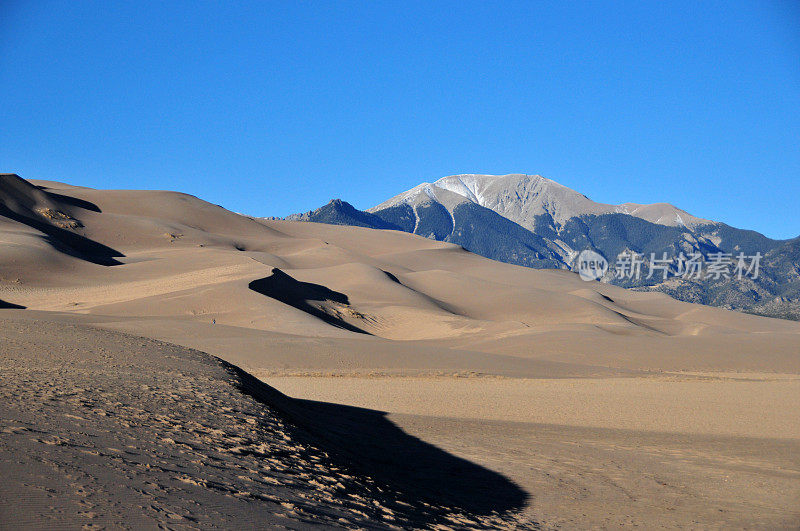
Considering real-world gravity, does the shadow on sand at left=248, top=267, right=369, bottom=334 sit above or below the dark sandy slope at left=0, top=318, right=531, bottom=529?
above

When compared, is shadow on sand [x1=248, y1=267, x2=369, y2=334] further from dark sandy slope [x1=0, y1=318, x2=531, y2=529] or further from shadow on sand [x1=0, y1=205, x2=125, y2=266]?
dark sandy slope [x1=0, y1=318, x2=531, y2=529]

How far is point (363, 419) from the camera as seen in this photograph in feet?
49.1

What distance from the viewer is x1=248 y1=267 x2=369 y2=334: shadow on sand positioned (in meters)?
40.7

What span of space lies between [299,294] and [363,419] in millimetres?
29219

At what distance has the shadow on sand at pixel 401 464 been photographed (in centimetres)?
874

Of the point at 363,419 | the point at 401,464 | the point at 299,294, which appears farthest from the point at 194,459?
the point at 299,294

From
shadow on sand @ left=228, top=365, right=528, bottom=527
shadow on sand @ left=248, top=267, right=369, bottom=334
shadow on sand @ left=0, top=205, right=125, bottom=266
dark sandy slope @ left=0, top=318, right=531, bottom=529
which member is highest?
shadow on sand @ left=0, top=205, right=125, bottom=266

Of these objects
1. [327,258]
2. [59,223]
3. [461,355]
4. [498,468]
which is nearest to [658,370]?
[461,355]

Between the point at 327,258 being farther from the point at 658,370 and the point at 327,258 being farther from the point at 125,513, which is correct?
the point at 125,513

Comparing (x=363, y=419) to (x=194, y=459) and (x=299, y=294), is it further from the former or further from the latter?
(x=299, y=294)

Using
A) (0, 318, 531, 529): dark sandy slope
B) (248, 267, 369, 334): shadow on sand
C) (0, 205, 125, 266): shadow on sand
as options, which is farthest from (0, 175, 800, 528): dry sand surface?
(0, 205, 125, 266): shadow on sand

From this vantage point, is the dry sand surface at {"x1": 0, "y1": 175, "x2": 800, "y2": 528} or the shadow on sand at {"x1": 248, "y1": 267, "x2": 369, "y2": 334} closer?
the dry sand surface at {"x1": 0, "y1": 175, "x2": 800, "y2": 528}

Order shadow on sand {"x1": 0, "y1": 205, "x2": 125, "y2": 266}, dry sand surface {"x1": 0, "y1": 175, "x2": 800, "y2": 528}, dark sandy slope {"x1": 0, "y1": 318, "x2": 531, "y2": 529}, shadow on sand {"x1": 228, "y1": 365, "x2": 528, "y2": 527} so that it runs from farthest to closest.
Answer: shadow on sand {"x1": 0, "y1": 205, "x2": 125, "y2": 266} → shadow on sand {"x1": 228, "y1": 365, "x2": 528, "y2": 527} → dry sand surface {"x1": 0, "y1": 175, "x2": 800, "y2": 528} → dark sandy slope {"x1": 0, "y1": 318, "x2": 531, "y2": 529}

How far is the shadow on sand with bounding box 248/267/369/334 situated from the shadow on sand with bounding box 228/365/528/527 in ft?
83.7
